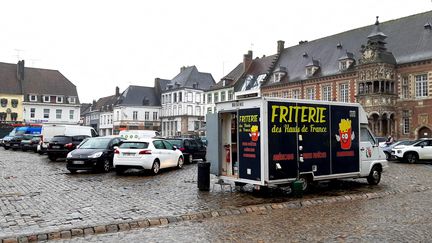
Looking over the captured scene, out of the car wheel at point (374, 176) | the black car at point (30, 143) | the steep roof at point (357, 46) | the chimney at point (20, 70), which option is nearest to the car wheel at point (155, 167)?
the car wheel at point (374, 176)

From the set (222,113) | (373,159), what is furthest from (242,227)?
(373,159)

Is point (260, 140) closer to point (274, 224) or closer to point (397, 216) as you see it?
point (274, 224)

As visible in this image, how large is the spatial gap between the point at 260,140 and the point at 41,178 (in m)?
9.37

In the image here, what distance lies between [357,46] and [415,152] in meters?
28.8

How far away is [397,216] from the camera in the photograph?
9352 millimetres

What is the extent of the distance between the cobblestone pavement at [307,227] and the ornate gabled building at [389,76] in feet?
118

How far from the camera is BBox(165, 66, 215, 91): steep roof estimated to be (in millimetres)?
86681

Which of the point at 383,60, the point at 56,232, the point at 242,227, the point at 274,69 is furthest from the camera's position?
the point at 274,69

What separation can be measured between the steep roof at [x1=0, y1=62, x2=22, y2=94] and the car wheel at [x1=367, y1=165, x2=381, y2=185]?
7196cm

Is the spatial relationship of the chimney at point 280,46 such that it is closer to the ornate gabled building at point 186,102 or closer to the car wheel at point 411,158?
the ornate gabled building at point 186,102

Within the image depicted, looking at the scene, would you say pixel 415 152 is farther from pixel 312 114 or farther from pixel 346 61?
pixel 346 61

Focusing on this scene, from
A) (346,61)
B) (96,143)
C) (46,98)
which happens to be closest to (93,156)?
(96,143)

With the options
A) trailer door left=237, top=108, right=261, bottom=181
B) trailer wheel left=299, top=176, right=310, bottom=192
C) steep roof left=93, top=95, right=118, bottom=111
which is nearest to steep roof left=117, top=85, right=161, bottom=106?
steep roof left=93, top=95, right=118, bottom=111

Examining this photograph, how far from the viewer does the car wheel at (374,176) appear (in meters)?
14.6
